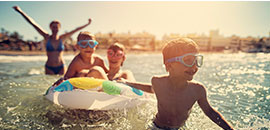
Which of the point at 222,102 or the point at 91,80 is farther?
the point at 222,102

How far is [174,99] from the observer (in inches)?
81.5

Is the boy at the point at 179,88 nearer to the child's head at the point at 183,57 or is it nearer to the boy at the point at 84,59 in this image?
the child's head at the point at 183,57

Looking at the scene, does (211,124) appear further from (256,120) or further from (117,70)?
(117,70)

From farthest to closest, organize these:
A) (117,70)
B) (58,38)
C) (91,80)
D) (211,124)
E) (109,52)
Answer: (58,38), (117,70), (109,52), (91,80), (211,124)

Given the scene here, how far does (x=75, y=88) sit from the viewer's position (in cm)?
282

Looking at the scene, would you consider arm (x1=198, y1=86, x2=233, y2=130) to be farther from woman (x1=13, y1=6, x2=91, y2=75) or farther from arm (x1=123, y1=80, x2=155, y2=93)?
woman (x1=13, y1=6, x2=91, y2=75)

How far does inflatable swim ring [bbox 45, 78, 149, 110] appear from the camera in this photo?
277 cm

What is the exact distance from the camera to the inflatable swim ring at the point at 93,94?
277cm

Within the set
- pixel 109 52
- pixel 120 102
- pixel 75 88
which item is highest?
pixel 109 52

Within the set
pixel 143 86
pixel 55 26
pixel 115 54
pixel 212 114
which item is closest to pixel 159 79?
pixel 143 86

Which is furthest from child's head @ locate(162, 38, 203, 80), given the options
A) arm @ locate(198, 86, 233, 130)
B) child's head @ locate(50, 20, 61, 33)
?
child's head @ locate(50, 20, 61, 33)

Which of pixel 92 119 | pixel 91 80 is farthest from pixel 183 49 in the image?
pixel 92 119

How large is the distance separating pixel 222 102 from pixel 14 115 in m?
4.08

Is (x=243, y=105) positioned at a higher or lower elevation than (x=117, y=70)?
lower
